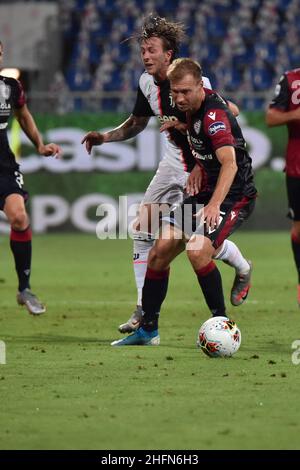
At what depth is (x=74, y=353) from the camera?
7078mm

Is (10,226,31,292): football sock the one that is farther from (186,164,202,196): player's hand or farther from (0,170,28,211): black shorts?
(186,164,202,196): player's hand

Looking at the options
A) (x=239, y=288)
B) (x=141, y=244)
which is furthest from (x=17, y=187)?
(x=239, y=288)

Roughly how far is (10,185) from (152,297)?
6.03 ft

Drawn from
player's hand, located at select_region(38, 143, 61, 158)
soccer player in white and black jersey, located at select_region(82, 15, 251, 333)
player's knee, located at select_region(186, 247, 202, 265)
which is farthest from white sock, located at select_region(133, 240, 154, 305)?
player's knee, located at select_region(186, 247, 202, 265)

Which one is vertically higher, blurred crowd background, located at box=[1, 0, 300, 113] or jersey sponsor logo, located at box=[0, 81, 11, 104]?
blurred crowd background, located at box=[1, 0, 300, 113]

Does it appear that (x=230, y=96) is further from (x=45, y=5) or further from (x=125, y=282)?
(x=125, y=282)

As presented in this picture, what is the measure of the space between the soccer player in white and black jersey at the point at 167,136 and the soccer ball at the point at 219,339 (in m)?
1.03

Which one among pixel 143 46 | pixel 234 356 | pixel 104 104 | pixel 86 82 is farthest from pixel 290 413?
pixel 86 82

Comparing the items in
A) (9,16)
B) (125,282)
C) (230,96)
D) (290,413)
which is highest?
(9,16)

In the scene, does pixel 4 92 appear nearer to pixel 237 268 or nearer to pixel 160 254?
pixel 160 254

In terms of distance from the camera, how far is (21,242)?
334 inches

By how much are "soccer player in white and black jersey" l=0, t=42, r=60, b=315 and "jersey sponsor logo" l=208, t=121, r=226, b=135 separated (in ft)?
6.71

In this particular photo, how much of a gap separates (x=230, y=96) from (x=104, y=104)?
2496 millimetres

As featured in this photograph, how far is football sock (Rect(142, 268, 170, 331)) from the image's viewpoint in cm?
740
